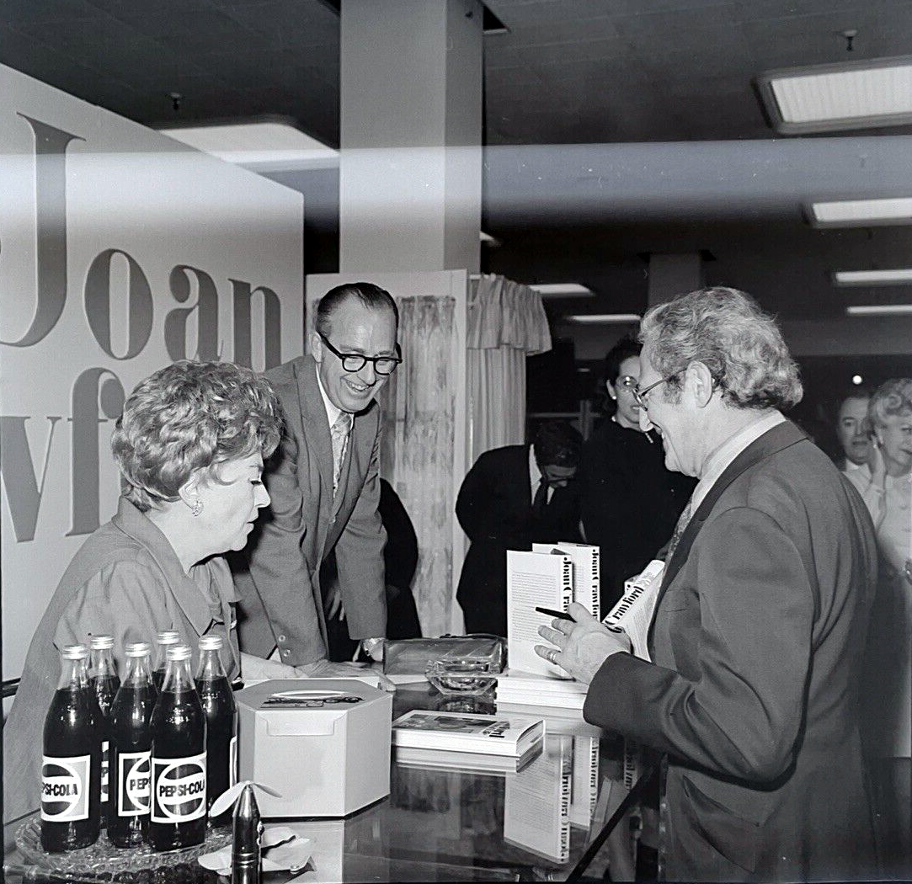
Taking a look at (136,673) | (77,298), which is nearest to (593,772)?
(136,673)

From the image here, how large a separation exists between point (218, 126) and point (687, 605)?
4388 millimetres

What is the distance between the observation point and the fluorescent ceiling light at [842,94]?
13.1 feet

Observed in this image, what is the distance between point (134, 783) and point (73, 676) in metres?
0.14

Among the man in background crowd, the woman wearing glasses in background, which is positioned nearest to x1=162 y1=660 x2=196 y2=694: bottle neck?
the woman wearing glasses in background

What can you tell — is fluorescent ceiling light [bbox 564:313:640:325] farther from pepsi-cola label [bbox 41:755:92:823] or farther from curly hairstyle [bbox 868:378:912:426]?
pepsi-cola label [bbox 41:755:92:823]

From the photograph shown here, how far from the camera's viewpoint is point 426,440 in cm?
385

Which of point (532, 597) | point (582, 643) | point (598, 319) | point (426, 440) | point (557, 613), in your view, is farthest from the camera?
point (598, 319)

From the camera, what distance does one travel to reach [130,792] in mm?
1123

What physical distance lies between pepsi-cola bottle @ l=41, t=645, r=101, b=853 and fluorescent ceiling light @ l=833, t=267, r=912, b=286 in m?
4.87

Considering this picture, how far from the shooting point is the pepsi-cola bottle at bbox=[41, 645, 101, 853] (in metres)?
1.11

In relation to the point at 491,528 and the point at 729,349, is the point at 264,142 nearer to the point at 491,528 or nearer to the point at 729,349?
the point at 491,528

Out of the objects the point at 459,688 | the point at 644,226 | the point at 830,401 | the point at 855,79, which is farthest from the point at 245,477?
the point at 644,226

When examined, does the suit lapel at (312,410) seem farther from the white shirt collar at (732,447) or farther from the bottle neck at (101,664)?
the bottle neck at (101,664)

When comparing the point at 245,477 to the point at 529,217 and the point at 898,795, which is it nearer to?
the point at 898,795
